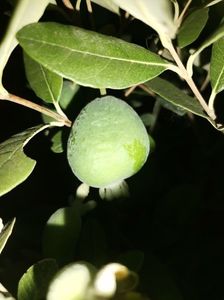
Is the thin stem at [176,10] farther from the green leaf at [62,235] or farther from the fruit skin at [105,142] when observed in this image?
the green leaf at [62,235]

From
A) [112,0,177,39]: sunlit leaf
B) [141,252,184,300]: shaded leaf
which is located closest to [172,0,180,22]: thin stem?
[112,0,177,39]: sunlit leaf

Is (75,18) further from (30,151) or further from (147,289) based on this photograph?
(147,289)

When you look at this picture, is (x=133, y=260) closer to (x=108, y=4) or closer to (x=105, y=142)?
(x=105, y=142)

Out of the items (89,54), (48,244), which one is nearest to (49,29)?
(89,54)

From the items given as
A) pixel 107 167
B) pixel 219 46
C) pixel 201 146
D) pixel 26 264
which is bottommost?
pixel 26 264

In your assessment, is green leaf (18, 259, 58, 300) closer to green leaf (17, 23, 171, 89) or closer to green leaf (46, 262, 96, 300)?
green leaf (46, 262, 96, 300)
